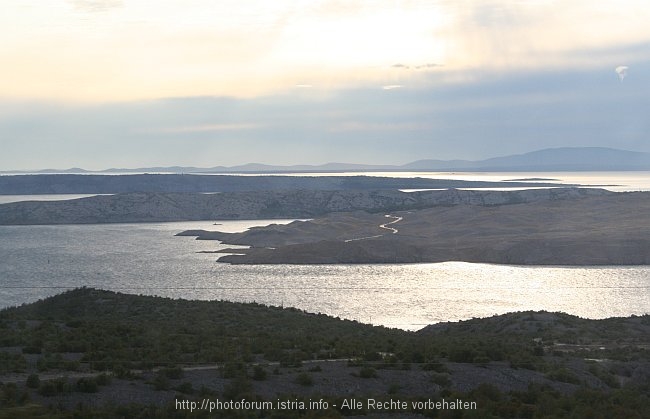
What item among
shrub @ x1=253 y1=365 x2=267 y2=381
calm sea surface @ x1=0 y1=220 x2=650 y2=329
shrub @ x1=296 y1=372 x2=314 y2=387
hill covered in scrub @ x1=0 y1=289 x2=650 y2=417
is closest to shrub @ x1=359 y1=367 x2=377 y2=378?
hill covered in scrub @ x1=0 y1=289 x2=650 y2=417

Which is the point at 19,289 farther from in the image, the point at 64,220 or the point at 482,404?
the point at 64,220

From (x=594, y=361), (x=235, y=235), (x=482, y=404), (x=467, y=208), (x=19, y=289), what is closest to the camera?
(x=482, y=404)

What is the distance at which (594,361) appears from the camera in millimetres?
24938

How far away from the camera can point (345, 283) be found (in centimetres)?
6544

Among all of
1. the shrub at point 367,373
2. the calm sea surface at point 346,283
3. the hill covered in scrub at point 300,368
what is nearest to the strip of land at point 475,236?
the calm sea surface at point 346,283

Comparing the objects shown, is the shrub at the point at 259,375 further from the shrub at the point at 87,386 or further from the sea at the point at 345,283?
the sea at the point at 345,283

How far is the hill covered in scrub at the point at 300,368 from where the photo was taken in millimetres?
17125

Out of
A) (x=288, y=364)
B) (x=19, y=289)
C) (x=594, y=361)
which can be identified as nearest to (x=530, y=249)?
(x=19, y=289)

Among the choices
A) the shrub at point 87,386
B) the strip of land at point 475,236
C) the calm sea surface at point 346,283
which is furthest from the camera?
the strip of land at point 475,236

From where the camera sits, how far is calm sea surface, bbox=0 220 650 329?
5178cm

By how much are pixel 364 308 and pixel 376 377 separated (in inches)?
1211

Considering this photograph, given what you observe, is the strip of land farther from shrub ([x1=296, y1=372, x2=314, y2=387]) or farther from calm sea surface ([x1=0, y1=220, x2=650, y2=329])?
shrub ([x1=296, y1=372, x2=314, y2=387])

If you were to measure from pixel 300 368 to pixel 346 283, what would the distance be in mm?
44303

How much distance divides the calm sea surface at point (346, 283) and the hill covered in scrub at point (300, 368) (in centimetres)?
1523
